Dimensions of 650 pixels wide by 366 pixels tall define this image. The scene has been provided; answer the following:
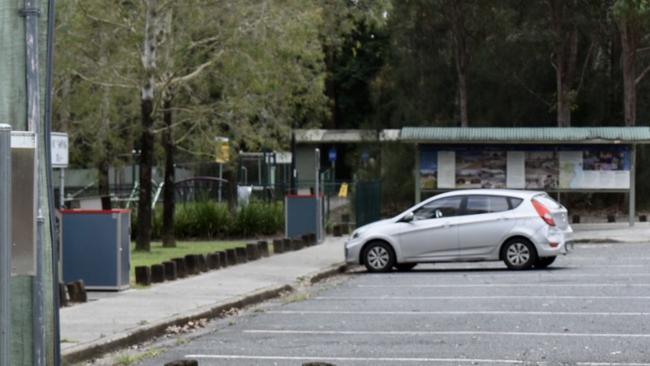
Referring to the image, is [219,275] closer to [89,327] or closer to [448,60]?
[89,327]

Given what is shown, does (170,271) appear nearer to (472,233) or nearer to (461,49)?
(472,233)

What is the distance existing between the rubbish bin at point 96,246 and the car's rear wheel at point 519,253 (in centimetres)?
791

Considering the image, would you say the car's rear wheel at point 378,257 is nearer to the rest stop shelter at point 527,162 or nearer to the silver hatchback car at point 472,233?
the silver hatchback car at point 472,233

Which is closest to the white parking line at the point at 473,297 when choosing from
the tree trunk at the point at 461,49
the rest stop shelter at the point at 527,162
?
the rest stop shelter at the point at 527,162

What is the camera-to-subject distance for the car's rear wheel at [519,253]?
22.5 metres

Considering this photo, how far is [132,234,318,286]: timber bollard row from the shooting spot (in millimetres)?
19219

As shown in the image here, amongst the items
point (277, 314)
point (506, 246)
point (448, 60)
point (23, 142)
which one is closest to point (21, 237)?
point (23, 142)

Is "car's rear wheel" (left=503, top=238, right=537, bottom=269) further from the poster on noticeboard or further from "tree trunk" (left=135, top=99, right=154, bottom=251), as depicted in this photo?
the poster on noticeboard

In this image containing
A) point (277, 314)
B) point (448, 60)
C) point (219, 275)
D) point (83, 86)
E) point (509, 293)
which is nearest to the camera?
point (277, 314)

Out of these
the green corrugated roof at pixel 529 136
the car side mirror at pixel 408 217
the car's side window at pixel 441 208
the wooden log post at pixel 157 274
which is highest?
the green corrugated roof at pixel 529 136

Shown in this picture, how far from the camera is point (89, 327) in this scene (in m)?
13.7

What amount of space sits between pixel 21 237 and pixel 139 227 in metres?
20.2

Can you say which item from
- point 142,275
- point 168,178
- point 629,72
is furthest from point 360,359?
point 629,72

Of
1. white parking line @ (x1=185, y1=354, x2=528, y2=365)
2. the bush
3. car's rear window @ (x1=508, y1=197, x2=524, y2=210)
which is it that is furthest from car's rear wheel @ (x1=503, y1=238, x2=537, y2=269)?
the bush
